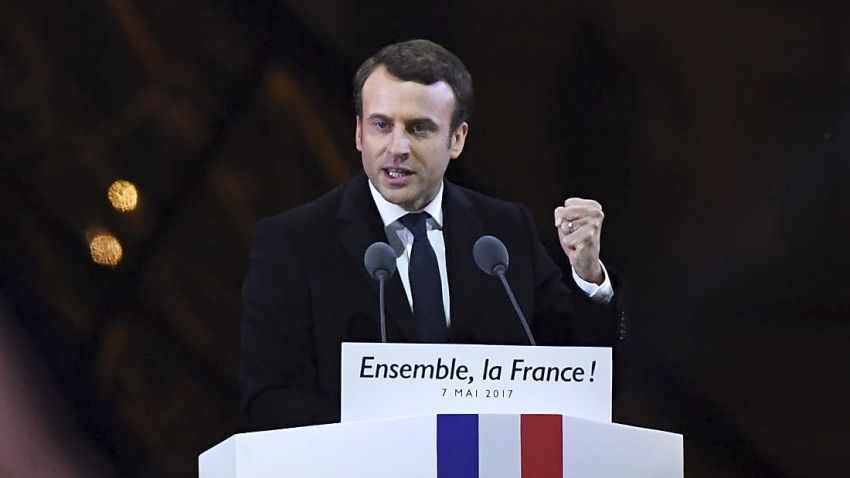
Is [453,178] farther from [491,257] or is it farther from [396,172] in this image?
[491,257]

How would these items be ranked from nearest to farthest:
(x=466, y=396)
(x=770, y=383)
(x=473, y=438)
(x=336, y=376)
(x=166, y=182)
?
(x=473, y=438), (x=466, y=396), (x=336, y=376), (x=166, y=182), (x=770, y=383)

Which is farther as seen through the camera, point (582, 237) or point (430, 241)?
point (430, 241)

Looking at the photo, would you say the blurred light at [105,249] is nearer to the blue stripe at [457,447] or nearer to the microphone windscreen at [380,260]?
the microphone windscreen at [380,260]

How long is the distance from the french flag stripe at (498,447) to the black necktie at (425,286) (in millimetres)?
1228

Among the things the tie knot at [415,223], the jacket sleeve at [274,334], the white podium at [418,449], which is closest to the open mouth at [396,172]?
the tie knot at [415,223]

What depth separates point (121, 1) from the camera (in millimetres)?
3846

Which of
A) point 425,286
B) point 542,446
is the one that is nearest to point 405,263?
point 425,286

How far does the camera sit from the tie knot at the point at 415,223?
3.74 meters

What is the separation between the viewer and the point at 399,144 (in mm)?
3719

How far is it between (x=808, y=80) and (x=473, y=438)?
7.59 ft

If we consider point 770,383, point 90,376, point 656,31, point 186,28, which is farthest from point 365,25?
point 770,383

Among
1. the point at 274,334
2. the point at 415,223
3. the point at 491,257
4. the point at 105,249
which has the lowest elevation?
Result: the point at 274,334

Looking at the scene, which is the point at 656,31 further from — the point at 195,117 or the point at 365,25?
the point at 195,117

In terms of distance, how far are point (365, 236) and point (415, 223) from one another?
5.9 inches
